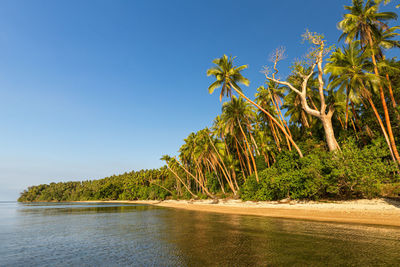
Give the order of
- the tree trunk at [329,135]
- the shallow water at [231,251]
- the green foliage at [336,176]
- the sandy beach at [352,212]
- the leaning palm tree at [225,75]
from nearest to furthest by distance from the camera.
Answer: the shallow water at [231,251]
the sandy beach at [352,212]
the green foliage at [336,176]
the tree trunk at [329,135]
the leaning palm tree at [225,75]

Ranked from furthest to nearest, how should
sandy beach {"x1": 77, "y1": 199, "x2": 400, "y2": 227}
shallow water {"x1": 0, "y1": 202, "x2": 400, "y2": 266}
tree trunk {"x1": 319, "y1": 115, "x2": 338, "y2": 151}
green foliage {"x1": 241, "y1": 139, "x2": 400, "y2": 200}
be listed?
tree trunk {"x1": 319, "y1": 115, "x2": 338, "y2": 151} → green foliage {"x1": 241, "y1": 139, "x2": 400, "y2": 200} → sandy beach {"x1": 77, "y1": 199, "x2": 400, "y2": 227} → shallow water {"x1": 0, "y1": 202, "x2": 400, "y2": 266}

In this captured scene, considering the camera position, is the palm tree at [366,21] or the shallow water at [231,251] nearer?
the shallow water at [231,251]

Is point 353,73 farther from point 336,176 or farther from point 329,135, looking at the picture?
point 336,176

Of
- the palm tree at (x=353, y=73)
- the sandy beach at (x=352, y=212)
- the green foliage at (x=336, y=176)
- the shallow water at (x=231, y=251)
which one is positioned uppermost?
the palm tree at (x=353, y=73)

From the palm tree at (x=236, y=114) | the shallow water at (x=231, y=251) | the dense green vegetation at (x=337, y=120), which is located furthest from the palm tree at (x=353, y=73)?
the shallow water at (x=231, y=251)

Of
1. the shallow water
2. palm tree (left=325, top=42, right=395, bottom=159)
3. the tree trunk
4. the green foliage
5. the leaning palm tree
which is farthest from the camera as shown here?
the leaning palm tree

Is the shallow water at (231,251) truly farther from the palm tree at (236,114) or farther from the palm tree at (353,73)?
the palm tree at (236,114)

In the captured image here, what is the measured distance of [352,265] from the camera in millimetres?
5215

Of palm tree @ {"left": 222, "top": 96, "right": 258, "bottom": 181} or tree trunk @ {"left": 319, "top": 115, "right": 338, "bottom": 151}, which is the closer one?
tree trunk @ {"left": 319, "top": 115, "right": 338, "bottom": 151}

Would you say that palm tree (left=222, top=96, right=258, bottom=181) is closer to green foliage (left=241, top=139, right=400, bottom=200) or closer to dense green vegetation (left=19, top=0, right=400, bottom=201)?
dense green vegetation (left=19, top=0, right=400, bottom=201)

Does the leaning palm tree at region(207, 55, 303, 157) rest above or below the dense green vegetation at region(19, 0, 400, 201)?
above

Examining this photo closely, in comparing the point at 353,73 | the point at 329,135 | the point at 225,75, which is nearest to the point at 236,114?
the point at 225,75

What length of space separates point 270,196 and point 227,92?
602 inches

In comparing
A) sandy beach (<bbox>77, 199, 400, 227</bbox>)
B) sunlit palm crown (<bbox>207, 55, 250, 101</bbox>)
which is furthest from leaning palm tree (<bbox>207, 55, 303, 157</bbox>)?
sandy beach (<bbox>77, 199, 400, 227</bbox>)
